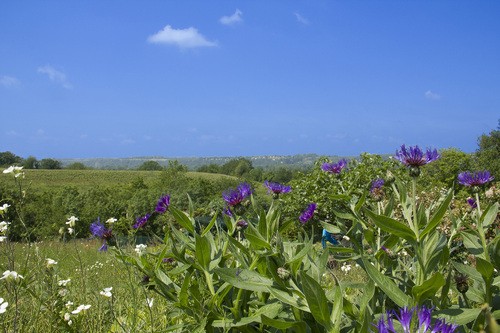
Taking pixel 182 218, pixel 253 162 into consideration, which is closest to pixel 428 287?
pixel 182 218

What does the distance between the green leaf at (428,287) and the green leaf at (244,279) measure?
433 mm

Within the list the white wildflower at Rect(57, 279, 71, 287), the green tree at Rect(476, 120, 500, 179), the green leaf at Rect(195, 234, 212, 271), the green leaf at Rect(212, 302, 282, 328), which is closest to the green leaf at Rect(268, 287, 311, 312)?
the green leaf at Rect(212, 302, 282, 328)

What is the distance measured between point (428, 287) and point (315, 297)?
30 cm

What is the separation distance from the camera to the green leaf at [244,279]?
4.82 ft

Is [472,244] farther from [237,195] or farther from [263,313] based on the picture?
[237,195]

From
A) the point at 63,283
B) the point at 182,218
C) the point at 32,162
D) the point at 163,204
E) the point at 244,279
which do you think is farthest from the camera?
the point at 32,162

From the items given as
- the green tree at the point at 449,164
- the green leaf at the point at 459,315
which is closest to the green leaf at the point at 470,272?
the green leaf at the point at 459,315

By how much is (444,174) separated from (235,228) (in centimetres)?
1388

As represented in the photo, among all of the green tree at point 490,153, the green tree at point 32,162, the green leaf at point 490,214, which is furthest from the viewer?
the green tree at point 32,162

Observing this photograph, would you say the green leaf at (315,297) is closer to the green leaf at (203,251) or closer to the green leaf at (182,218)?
the green leaf at (203,251)

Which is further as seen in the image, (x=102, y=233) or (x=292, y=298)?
(x=102, y=233)

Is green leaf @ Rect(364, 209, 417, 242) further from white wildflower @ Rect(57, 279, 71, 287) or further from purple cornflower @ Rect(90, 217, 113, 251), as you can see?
white wildflower @ Rect(57, 279, 71, 287)

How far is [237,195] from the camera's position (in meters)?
2.00

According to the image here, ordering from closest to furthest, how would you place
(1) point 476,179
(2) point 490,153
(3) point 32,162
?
1. (1) point 476,179
2. (2) point 490,153
3. (3) point 32,162
